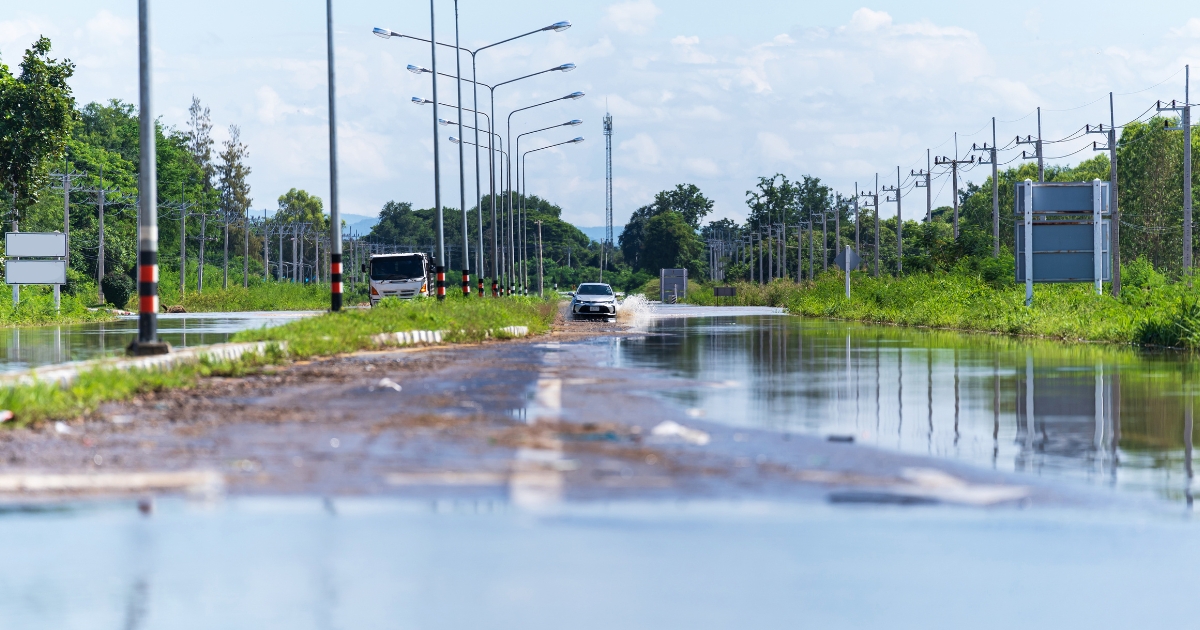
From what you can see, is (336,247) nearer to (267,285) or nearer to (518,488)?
(518,488)

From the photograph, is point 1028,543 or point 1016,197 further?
point 1016,197

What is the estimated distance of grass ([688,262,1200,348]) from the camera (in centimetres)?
2502

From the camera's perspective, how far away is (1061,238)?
33.7m

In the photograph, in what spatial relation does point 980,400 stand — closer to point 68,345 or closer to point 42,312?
point 68,345

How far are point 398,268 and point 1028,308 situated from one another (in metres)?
27.8

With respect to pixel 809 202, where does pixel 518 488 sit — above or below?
below

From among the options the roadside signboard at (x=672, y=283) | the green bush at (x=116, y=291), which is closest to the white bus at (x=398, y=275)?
the green bush at (x=116, y=291)

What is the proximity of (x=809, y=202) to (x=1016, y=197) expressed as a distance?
421 ft

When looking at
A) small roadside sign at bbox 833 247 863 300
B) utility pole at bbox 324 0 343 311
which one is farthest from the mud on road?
small roadside sign at bbox 833 247 863 300

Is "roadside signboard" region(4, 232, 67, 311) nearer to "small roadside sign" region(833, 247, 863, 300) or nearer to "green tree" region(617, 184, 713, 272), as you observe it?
"small roadside sign" region(833, 247, 863, 300)

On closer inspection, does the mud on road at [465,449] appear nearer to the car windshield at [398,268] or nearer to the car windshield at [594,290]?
the car windshield at [398,268]

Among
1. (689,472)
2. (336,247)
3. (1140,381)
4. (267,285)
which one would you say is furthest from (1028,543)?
(267,285)

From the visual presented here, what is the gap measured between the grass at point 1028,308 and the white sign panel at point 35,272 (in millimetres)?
29984

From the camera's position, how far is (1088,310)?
3094cm
